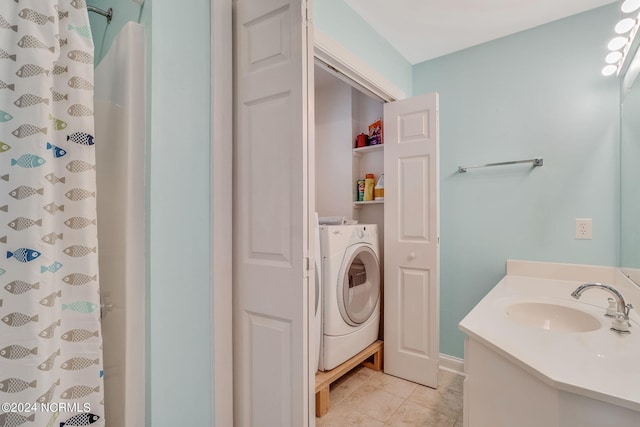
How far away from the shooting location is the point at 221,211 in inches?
48.8

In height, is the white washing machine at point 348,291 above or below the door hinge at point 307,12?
below

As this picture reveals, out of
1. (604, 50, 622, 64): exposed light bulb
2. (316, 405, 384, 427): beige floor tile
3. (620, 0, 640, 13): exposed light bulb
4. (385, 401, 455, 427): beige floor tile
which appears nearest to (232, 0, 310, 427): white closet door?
(316, 405, 384, 427): beige floor tile

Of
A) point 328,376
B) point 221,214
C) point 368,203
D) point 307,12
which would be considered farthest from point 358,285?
point 307,12

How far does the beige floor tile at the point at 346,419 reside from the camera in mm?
1683

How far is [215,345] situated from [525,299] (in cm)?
141

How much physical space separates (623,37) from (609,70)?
0.90 feet

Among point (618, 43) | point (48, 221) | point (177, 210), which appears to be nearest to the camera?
point (48, 221)

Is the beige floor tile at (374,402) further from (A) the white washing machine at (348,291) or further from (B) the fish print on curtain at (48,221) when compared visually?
(B) the fish print on curtain at (48,221)

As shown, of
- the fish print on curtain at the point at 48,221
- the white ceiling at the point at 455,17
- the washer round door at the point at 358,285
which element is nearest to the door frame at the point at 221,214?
the fish print on curtain at the point at 48,221

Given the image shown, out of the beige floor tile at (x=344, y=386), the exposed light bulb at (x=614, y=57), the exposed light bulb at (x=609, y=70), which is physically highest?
the exposed light bulb at (x=614, y=57)

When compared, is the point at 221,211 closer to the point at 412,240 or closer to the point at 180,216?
the point at 180,216

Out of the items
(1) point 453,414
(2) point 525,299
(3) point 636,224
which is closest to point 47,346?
(2) point 525,299

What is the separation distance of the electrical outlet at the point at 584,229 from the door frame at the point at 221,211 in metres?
2.05

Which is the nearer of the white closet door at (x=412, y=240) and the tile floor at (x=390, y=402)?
the tile floor at (x=390, y=402)
